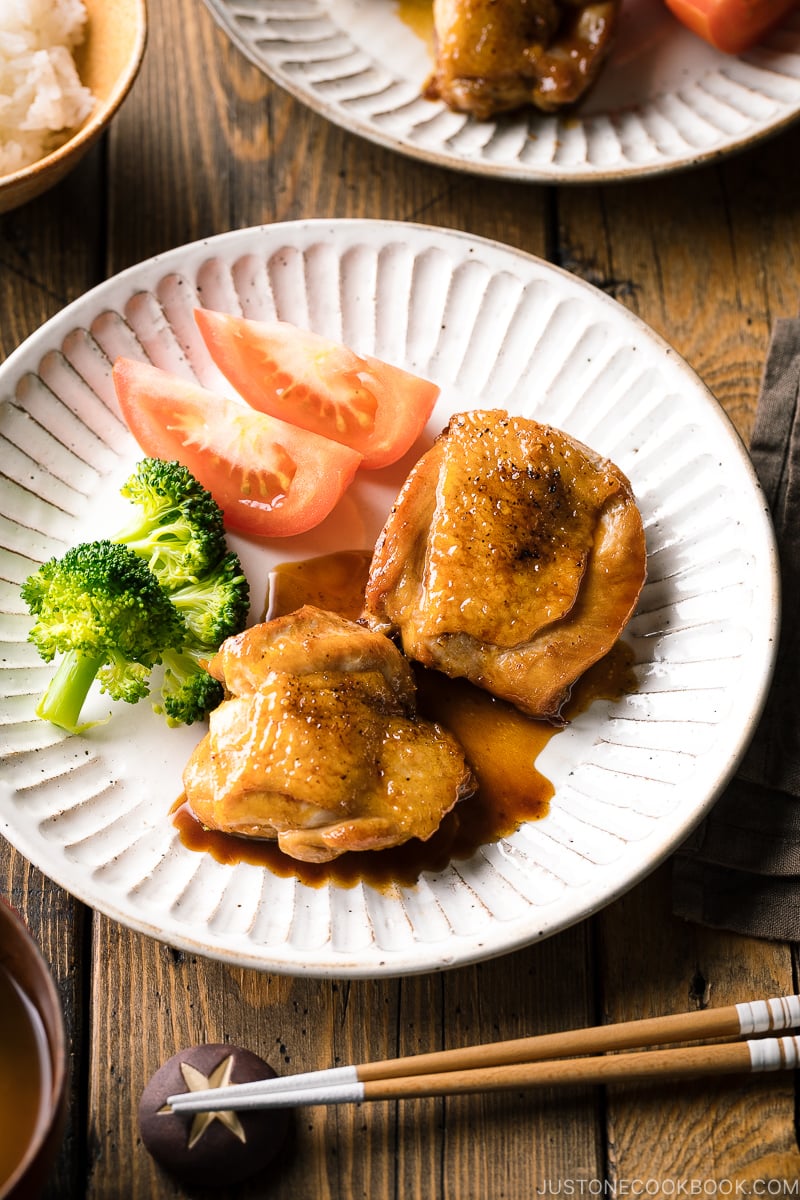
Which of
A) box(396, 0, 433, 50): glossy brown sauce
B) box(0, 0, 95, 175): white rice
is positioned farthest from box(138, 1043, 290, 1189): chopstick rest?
box(396, 0, 433, 50): glossy brown sauce

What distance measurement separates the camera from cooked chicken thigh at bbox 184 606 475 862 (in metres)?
3.03

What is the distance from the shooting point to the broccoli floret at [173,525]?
3.42m

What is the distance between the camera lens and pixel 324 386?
3.67m

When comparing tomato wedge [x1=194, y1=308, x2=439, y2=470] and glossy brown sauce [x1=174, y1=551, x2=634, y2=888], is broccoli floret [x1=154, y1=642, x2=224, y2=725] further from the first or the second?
tomato wedge [x1=194, y1=308, x2=439, y2=470]

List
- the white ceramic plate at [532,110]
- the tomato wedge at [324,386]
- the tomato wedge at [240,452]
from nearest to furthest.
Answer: the tomato wedge at [240,452], the tomato wedge at [324,386], the white ceramic plate at [532,110]

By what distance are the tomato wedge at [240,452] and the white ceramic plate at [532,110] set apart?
121 cm

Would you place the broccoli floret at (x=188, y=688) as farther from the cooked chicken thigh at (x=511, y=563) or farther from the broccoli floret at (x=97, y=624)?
the cooked chicken thigh at (x=511, y=563)

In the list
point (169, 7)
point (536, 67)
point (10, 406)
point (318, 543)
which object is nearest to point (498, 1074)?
point (318, 543)

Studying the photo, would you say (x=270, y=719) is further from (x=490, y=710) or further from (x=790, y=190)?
(x=790, y=190)

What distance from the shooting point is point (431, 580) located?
3311 millimetres

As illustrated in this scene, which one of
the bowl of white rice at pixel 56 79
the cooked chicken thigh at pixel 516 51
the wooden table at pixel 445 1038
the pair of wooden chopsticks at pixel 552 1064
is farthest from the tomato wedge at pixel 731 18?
the pair of wooden chopsticks at pixel 552 1064

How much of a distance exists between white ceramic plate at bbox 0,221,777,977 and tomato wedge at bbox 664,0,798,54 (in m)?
1.28

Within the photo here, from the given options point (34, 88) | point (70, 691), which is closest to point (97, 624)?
point (70, 691)

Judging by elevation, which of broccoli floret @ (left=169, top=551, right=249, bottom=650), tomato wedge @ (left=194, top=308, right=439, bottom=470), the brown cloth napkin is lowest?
the brown cloth napkin
